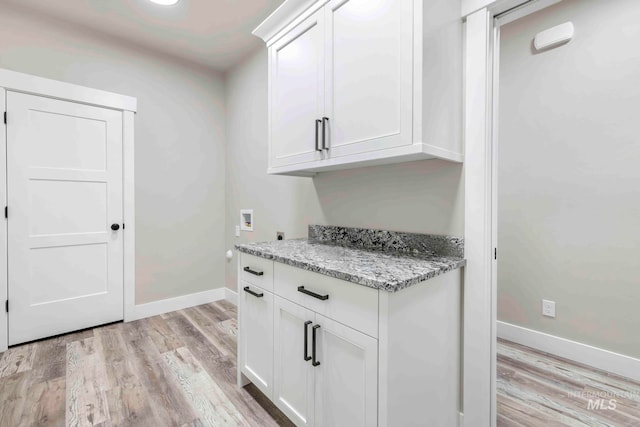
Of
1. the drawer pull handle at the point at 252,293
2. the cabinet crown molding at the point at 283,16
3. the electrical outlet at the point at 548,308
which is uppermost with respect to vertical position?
the cabinet crown molding at the point at 283,16

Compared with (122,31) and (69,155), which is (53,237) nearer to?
(69,155)

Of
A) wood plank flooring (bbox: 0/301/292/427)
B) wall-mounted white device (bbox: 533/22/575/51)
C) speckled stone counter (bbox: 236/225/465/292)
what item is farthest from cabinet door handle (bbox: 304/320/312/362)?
wall-mounted white device (bbox: 533/22/575/51)

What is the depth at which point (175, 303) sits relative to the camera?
121 inches

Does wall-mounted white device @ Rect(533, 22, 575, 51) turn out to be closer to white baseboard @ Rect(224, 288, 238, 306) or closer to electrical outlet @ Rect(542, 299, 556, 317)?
electrical outlet @ Rect(542, 299, 556, 317)

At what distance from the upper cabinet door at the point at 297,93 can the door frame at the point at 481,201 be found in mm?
734

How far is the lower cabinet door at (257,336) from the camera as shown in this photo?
1.59m

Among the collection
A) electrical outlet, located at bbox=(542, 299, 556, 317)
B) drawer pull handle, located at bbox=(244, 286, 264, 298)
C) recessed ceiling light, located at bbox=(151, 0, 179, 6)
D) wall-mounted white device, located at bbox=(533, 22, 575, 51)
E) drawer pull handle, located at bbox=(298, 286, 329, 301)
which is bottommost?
electrical outlet, located at bbox=(542, 299, 556, 317)

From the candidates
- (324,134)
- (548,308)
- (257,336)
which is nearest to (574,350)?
(548,308)

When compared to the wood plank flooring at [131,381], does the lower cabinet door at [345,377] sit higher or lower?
higher

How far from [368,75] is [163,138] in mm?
2406

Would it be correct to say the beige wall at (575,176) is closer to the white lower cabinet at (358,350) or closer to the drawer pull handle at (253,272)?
the white lower cabinet at (358,350)

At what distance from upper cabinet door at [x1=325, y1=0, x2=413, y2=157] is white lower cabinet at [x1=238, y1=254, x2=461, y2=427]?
0.66m

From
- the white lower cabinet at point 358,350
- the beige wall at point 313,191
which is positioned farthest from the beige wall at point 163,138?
the white lower cabinet at point 358,350

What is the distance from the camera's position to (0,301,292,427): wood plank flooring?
5.18 feet
